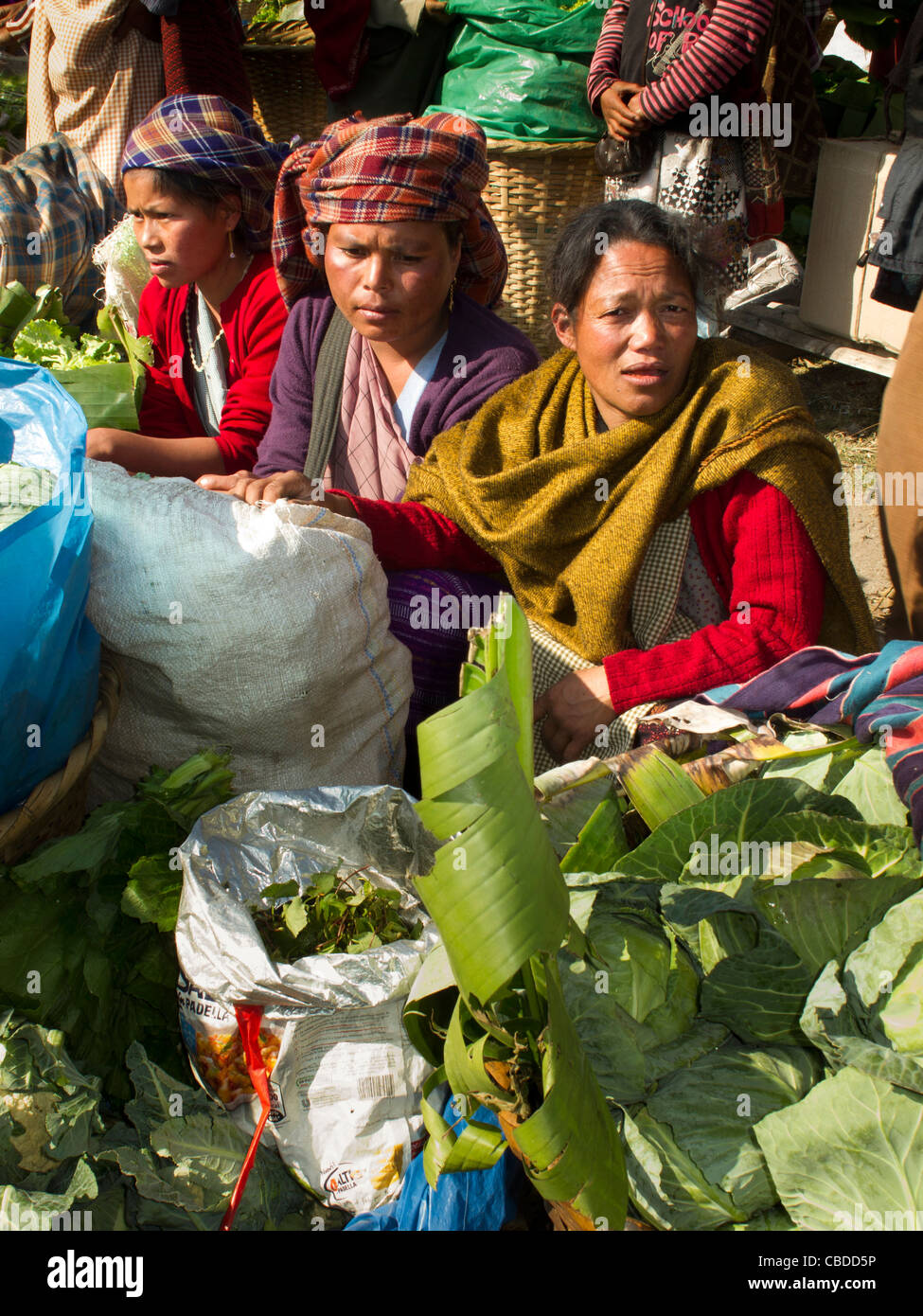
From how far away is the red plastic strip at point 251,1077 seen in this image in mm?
1264

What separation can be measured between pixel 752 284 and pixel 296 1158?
13.7 feet

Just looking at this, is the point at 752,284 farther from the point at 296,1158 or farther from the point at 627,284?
the point at 296,1158

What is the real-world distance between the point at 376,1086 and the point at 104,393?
1.68m

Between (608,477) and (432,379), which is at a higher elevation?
(432,379)

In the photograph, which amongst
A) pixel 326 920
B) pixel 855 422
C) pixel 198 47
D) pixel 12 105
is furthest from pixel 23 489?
pixel 12 105

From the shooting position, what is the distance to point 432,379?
2336mm

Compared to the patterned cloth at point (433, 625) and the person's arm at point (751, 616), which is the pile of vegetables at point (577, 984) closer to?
the person's arm at point (751, 616)

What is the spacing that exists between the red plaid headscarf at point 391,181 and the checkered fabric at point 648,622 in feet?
2.81

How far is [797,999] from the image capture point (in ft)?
3.87

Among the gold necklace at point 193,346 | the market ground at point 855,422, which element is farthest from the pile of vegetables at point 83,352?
the market ground at point 855,422

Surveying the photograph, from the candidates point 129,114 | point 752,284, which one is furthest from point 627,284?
point 129,114

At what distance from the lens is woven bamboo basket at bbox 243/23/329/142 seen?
4.96m

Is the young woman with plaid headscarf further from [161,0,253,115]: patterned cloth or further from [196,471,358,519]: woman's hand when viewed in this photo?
[161,0,253,115]: patterned cloth

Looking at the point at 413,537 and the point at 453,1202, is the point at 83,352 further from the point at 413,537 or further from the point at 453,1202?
the point at 453,1202
